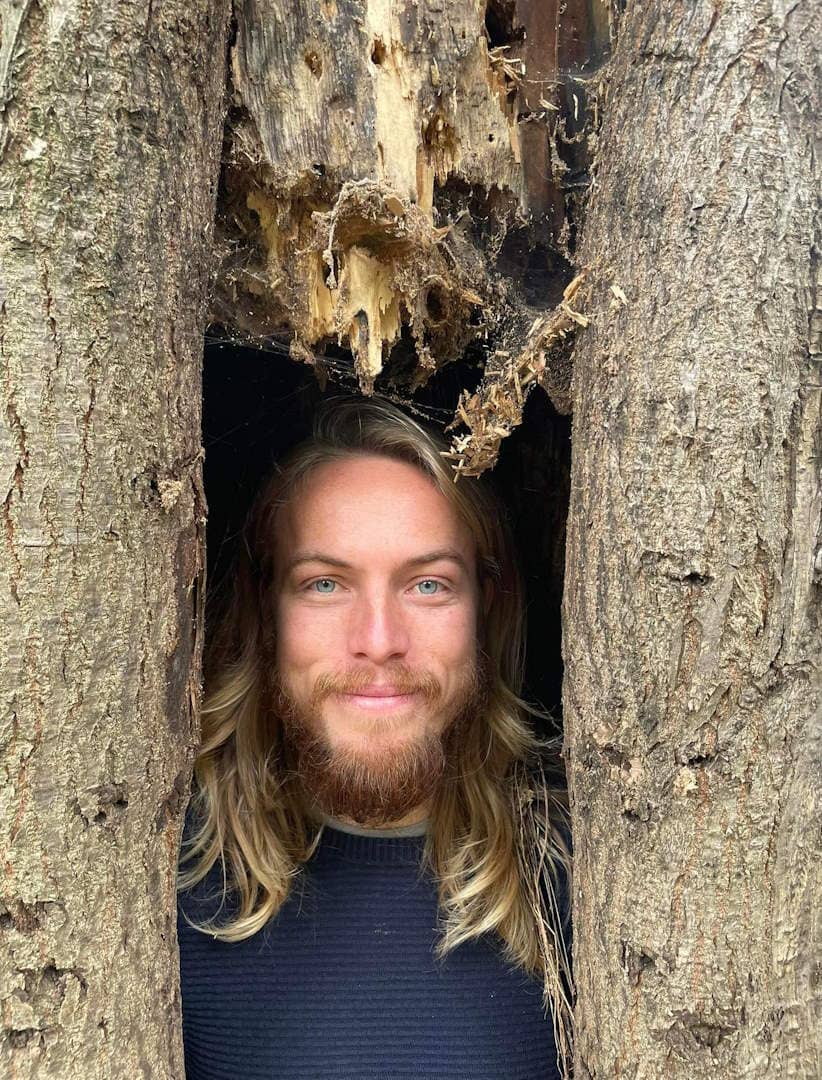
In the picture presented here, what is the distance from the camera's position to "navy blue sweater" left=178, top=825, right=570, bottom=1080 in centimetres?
189

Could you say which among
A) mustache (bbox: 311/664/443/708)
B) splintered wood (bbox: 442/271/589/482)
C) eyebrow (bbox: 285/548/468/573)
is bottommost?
mustache (bbox: 311/664/443/708)

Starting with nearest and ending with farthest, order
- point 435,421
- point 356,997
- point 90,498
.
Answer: point 90,498, point 356,997, point 435,421

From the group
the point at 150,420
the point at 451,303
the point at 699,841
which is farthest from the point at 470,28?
the point at 699,841

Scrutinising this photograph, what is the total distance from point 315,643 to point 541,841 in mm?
662

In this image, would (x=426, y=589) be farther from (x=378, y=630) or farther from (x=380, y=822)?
(x=380, y=822)

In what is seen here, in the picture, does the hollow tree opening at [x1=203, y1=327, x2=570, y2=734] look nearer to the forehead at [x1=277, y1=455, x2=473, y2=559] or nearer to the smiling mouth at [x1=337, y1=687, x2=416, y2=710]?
the forehead at [x1=277, y1=455, x2=473, y2=559]

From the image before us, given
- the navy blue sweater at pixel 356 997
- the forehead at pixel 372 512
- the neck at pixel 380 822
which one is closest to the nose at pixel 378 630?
the forehead at pixel 372 512

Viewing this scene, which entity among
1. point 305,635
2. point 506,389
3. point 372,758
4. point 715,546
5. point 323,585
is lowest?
point 372,758

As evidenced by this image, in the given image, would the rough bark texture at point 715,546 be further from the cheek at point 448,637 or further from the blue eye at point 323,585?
the blue eye at point 323,585

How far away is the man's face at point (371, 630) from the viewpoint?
2.03m

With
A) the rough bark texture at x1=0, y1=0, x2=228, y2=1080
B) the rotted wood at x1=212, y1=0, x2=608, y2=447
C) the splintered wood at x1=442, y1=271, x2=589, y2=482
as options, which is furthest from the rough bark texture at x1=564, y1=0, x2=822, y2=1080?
the rough bark texture at x1=0, y1=0, x2=228, y2=1080

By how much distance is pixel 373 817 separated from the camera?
82.4 inches

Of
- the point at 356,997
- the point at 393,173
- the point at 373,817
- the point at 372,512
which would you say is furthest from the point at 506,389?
the point at 356,997

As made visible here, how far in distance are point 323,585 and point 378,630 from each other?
206mm
